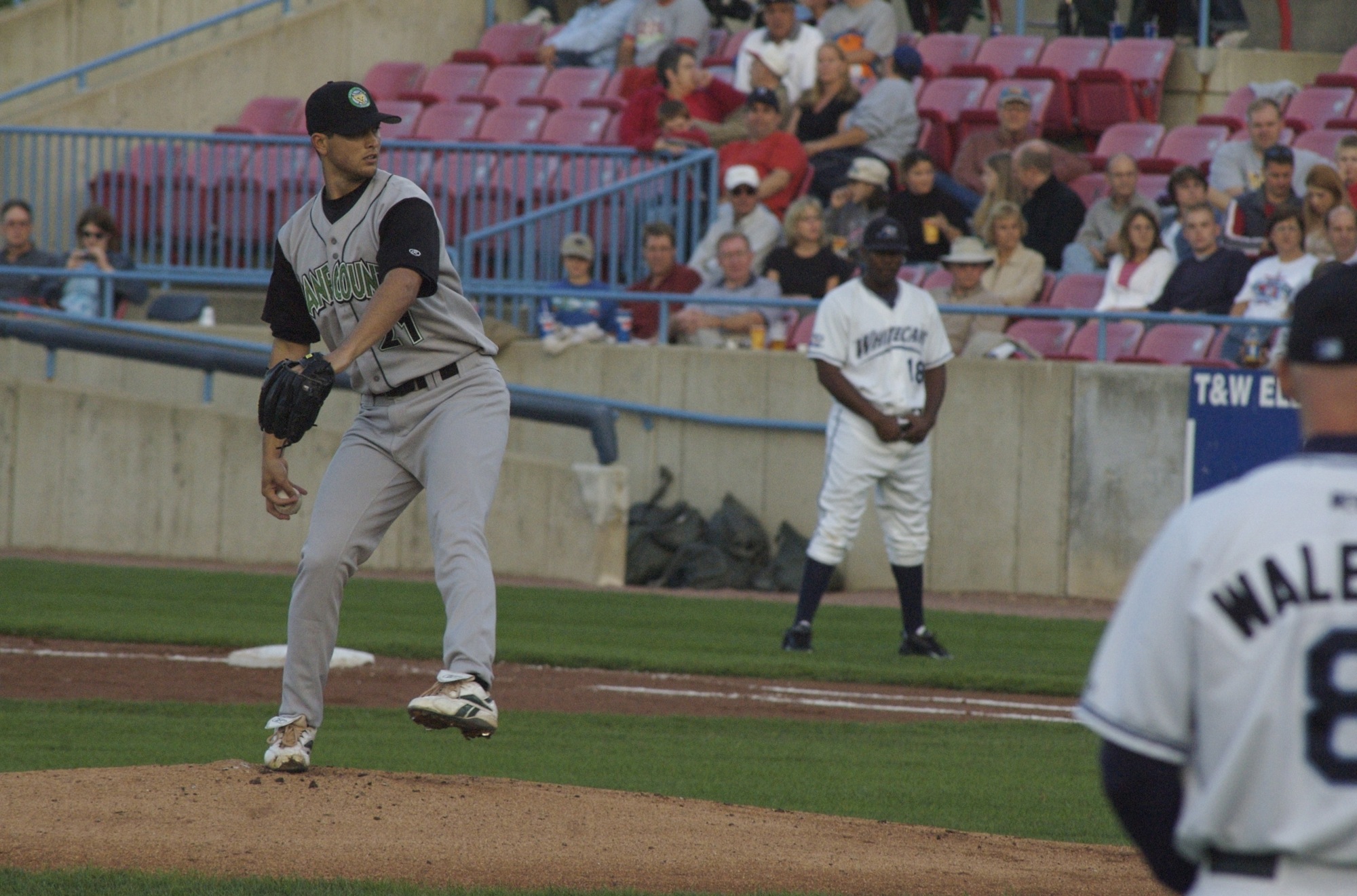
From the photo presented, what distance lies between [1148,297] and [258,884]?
9790 mm

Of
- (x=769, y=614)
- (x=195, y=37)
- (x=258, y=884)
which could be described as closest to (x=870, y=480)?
(x=769, y=614)

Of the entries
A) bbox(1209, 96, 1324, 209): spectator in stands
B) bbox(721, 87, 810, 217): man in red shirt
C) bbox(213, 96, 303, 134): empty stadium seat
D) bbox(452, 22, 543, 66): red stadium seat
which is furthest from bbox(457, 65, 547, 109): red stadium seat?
bbox(1209, 96, 1324, 209): spectator in stands

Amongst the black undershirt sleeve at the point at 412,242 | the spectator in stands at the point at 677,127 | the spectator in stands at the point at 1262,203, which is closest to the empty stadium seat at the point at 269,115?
the spectator in stands at the point at 677,127

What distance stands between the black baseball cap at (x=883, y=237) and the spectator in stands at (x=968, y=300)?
3388 millimetres

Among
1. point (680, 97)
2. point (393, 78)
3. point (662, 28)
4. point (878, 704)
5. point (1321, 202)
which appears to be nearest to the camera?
point (878, 704)

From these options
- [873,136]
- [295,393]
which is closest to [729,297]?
[873,136]

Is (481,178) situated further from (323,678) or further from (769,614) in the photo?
(323,678)

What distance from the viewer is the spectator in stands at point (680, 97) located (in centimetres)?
1580

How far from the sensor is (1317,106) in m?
14.8

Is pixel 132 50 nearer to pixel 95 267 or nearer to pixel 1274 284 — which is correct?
pixel 95 267

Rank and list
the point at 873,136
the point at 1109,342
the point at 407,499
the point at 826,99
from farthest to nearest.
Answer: the point at 826,99 < the point at 873,136 < the point at 1109,342 < the point at 407,499

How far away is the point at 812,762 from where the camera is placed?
6.89m

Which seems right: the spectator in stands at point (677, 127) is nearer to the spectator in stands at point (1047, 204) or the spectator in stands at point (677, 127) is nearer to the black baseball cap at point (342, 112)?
the spectator in stands at point (1047, 204)

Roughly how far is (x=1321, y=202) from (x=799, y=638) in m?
5.04
